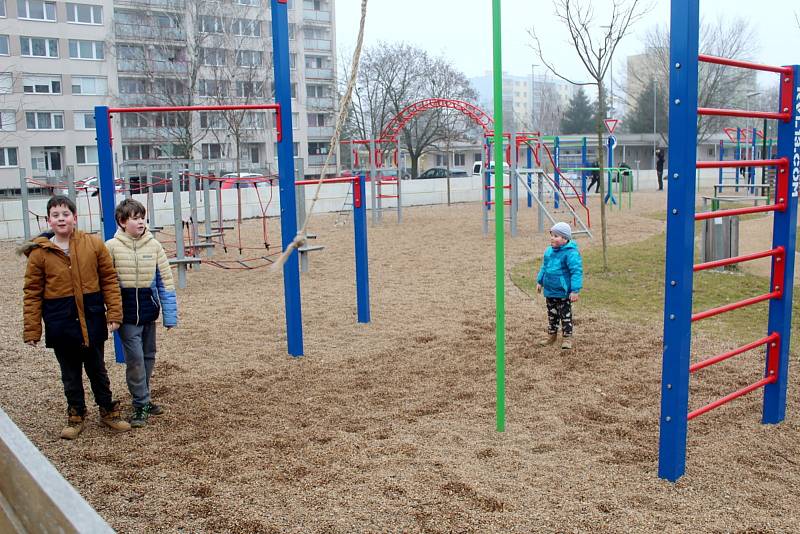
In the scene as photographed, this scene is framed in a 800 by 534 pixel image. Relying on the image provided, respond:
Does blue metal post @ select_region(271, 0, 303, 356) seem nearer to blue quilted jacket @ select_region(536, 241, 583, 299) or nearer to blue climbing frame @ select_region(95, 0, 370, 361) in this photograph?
blue climbing frame @ select_region(95, 0, 370, 361)

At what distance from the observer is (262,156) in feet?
173

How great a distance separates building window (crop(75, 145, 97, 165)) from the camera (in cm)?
4685

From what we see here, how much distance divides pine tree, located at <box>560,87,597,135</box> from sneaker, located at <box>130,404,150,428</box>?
6418 cm

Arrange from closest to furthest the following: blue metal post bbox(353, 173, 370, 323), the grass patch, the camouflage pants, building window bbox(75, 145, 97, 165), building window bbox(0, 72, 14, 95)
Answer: the camouflage pants, the grass patch, blue metal post bbox(353, 173, 370, 323), building window bbox(0, 72, 14, 95), building window bbox(75, 145, 97, 165)

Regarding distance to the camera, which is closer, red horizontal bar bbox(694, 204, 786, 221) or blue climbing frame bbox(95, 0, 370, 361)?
red horizontal bar bbox(694, 204, 786, 221)

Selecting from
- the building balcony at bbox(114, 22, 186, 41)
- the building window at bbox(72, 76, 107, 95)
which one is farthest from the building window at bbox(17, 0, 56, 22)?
the building balcony at bbox(114, 22, 186, 41)

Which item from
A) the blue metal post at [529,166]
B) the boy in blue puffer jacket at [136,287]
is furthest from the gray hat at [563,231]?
the blue metal post at [529,166]

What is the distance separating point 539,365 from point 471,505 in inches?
102

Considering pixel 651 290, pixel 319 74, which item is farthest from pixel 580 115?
pixel 651 290

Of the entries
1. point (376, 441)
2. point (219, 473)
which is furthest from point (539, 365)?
point (219, 473)

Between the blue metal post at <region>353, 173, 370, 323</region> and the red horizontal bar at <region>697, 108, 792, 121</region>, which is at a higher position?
the red horizontal bar at <region>697, 108, 792, 121</region>

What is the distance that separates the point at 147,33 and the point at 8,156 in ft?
39.1

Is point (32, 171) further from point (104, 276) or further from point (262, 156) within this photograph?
point (104, 276)

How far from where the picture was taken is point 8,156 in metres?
44.2
